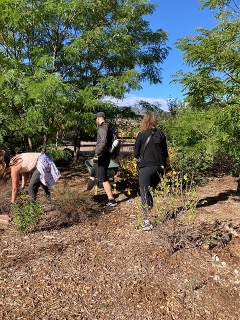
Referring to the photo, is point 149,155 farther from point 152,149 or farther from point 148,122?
point 148,122

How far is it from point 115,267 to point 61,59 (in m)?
5.59

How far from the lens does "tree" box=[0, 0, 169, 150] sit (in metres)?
6.75

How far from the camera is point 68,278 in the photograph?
372 centimetres

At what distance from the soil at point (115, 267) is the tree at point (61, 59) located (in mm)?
2132

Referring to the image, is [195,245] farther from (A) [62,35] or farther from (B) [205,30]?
(A) [62,35]

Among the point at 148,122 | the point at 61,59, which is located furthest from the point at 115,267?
the point at 61,59

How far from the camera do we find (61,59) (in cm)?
812

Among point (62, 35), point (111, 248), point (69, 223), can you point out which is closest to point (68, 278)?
point (111, 248)

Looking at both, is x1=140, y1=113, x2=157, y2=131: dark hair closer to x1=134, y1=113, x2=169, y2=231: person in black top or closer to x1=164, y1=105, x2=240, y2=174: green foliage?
x1=134, y1=113, x2=169, y2=231: person in black top

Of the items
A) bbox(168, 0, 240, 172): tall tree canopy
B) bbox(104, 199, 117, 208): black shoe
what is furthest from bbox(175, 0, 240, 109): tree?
bbox(104, 199, 117, 208): black shoe

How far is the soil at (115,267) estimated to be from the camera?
3262 mm

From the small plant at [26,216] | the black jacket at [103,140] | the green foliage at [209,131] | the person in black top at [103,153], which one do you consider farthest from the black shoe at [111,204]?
the small plant at [26,216]

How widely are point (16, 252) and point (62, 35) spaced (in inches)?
218

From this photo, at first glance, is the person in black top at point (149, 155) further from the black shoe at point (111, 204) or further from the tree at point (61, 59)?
the tree at point (61, 59)
